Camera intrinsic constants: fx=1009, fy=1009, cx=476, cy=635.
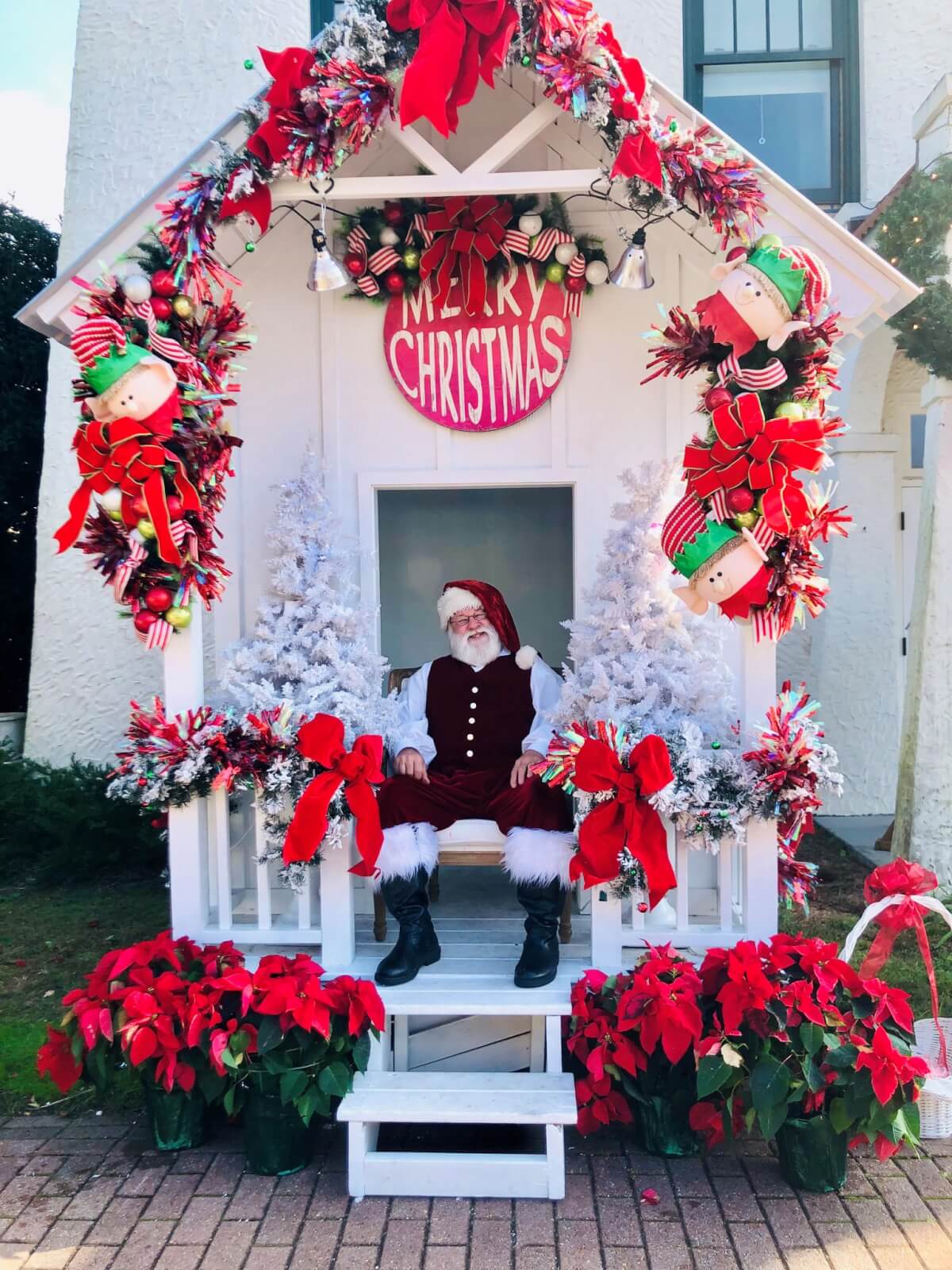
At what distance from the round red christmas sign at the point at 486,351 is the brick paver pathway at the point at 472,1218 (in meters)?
2.87

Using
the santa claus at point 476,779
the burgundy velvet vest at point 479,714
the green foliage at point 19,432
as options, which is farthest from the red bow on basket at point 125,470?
the green foliage at point 19,432

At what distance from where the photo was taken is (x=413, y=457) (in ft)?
14.5

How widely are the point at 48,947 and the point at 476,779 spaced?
2.56 metres

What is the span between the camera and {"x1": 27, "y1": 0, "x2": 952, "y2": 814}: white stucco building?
21.1 feet

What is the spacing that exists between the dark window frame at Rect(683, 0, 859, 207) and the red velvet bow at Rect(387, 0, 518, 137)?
3.96 meters

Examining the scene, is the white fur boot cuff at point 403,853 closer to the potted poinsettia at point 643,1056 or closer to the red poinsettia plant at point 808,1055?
the potted poinsettia at point 643,1056

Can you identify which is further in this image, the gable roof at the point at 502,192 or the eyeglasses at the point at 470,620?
the eyeglasses at the point at 470,620

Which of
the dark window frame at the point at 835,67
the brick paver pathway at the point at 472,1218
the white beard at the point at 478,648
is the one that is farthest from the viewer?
the dark window frame at the point at 835,67

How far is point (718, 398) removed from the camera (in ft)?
10.4

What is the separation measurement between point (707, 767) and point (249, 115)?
2621 mm

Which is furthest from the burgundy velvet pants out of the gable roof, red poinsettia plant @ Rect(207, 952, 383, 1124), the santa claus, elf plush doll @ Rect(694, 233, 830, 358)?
the gable roof

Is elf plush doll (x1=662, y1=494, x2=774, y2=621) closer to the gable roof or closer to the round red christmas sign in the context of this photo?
the gable roof

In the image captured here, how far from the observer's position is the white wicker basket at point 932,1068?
3.01 m

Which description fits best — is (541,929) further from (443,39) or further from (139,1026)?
(443,39)
